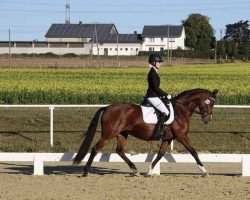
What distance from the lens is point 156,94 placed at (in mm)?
12781

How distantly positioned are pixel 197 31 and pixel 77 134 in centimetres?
14989

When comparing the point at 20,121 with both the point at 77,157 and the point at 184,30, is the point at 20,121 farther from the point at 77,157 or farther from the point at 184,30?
the point at 184,30

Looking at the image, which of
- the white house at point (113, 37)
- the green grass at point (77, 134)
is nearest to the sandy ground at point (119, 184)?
the green grass at point (77, 134)

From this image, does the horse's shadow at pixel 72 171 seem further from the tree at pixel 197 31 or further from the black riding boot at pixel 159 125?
the tree at pixel 197 31

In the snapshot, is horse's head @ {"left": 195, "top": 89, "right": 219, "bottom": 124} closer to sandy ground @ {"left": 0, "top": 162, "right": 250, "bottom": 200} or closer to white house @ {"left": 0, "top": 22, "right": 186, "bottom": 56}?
sandy ground @ {"left": 0, "top": 162, "right": 250, "bottom": 200}

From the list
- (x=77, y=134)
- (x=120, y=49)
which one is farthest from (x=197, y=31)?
(x=77, y=134)

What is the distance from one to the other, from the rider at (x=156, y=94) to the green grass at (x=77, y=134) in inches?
91.6

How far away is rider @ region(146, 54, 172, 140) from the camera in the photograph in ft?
41.6

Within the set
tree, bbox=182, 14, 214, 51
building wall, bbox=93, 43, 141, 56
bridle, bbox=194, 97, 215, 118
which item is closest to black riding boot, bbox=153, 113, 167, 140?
bridle, bbox=194, 97, 215, 118

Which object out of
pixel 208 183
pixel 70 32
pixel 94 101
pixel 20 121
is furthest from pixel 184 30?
pixel 208 183

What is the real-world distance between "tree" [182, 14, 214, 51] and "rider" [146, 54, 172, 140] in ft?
493

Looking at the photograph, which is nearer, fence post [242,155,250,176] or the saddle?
the saddle

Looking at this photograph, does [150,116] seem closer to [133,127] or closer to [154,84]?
[133,127]

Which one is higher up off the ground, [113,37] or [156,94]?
[113,37]
